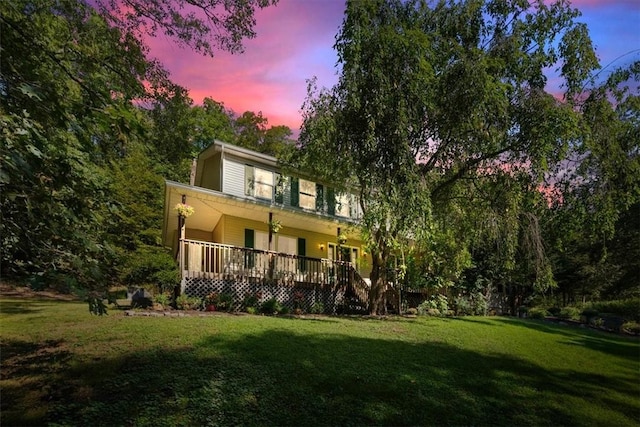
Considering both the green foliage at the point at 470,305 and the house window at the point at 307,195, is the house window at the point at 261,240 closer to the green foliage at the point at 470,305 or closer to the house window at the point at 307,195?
the house window at the point at 307,195

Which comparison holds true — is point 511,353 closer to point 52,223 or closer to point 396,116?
point 396,116

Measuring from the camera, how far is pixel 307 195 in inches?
751

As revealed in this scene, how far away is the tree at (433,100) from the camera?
1112 cm

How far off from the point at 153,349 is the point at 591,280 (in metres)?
29.3

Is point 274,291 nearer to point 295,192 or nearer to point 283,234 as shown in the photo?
point 283,234

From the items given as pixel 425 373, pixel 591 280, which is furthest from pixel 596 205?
pixel 591 280

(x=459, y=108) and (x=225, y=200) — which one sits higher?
(x=459, y=108)

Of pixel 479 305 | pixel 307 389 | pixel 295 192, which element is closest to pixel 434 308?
pixel 479 305

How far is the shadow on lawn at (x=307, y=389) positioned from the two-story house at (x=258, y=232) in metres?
6.50

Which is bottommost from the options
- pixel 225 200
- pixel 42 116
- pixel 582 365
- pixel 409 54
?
pixel 582 365

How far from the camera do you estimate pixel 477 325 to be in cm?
1251

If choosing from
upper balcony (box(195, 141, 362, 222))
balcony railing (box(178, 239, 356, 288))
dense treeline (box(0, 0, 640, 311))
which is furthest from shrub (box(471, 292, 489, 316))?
upper balcony (box(195, 141, 362, 222))

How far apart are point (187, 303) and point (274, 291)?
12.5ft

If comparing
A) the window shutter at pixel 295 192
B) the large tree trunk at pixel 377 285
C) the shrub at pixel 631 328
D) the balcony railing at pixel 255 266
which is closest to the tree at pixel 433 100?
the large tree trunk at pixel 377 285
